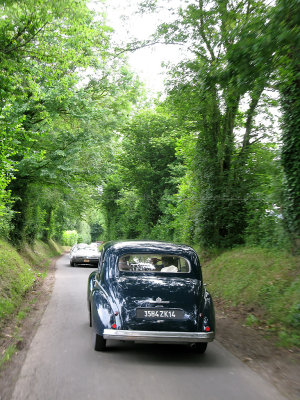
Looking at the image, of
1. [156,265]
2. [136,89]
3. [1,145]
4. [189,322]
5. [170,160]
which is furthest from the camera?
[170,160]

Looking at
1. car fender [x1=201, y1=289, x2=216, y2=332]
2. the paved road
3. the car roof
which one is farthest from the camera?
the car roof

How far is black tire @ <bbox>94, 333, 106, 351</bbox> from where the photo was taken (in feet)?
19.1

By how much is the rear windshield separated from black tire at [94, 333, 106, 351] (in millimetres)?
1105

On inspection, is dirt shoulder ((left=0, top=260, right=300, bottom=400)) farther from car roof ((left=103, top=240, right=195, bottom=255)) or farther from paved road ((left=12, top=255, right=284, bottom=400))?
car roof ((left=103, top=240, right=195, bottom=255))

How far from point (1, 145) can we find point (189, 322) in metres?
6.64

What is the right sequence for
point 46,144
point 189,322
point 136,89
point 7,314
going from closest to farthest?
1. point 189,322
2. point 7,314
3. point 46,144
4. point 136,89

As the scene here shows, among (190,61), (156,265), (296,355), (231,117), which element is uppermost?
(190,61)

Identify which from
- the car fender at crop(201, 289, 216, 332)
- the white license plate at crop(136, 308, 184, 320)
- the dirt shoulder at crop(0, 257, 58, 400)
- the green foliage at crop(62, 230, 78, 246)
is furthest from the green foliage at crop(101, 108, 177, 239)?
the green foliage at crop(62, 230, 78, 246)

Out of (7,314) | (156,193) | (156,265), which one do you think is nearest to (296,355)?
(156,265)

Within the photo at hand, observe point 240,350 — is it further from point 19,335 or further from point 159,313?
point 19,335

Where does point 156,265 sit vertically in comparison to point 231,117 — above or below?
below

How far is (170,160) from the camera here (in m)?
28.5

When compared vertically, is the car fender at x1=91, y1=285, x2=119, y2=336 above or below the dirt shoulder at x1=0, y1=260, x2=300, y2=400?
above

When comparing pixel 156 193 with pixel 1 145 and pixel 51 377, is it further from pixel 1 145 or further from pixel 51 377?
pixel 51 377
